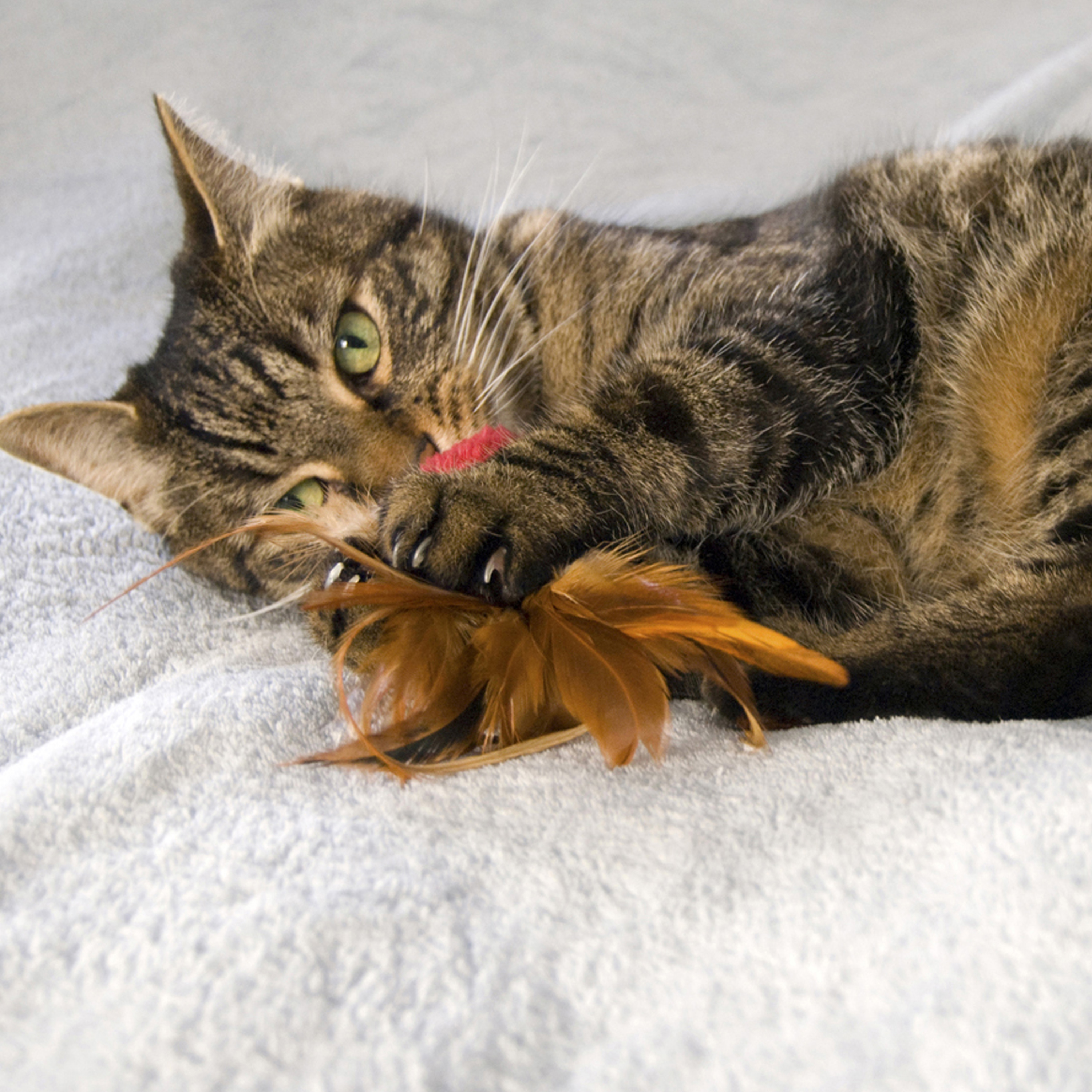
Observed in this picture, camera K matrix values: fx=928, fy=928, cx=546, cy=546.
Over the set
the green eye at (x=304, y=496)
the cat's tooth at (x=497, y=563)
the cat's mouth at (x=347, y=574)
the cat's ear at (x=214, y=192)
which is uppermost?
the cat's ear at (x=214, y=192)

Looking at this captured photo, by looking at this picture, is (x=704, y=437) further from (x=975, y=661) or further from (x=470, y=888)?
(x=470, y=888)

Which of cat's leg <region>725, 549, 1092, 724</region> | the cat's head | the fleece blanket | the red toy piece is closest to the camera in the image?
the fleece blanket

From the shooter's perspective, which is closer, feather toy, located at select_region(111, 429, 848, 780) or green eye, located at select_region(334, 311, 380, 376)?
feather toy, located at select_region(111, 429, 848, 780)

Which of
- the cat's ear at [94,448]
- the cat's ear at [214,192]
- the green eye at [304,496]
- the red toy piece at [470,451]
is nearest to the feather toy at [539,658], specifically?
the red toy piece at [470,451]

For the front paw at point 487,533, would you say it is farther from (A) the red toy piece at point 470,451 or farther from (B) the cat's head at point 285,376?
(B) the cat's head at point 285,376

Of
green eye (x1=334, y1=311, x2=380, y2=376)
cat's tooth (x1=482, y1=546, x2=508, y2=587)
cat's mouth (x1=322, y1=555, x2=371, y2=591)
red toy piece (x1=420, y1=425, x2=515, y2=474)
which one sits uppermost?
green eye (x1=334, y1=311, x2=380, y2=376)

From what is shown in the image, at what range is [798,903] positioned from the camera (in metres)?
0.56

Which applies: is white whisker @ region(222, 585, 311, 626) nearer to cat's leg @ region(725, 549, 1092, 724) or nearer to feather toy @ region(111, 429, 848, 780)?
feather toy @ region(111, 429, 848, 780)

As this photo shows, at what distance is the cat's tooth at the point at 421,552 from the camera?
2.56ft

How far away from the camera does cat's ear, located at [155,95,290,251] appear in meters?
1.18

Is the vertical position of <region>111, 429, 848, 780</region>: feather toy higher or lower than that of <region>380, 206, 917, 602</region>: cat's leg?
lower

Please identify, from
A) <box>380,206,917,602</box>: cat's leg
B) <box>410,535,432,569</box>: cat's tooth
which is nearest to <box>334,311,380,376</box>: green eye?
<box>380,206,917,602</box>: cat's leg

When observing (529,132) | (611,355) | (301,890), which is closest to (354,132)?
(529,132)

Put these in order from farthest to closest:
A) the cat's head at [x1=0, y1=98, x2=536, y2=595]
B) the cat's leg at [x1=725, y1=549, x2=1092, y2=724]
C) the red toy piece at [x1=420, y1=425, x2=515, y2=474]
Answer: the cat's head at [x1=0, y1=98, x2=536, y2=595] < the red toy piece at [x1=420, y1=425, x2=515, y2=474] < the cat's leg at [x1=725, y1=549, x2=1092, y2=724]
